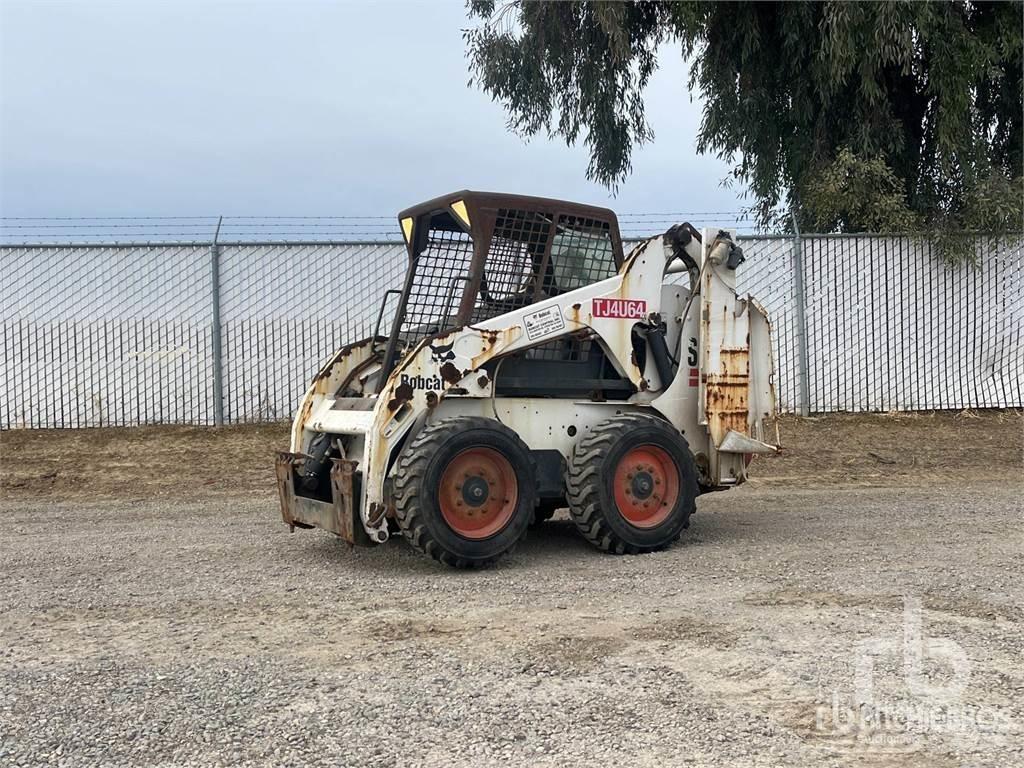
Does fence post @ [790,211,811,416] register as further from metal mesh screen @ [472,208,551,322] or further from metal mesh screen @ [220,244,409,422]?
metal mesh screen @ [472,208,551,322]

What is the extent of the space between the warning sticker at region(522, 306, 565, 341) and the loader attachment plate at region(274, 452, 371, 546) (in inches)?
59.0

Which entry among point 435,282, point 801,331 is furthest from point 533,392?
point 801,331

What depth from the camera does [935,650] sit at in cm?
473

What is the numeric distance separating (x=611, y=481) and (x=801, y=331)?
25.5 feet

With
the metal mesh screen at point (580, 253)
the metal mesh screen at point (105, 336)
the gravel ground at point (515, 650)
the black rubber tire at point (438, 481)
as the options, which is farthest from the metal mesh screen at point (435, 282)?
the metal mesh screen at point (105, 336)

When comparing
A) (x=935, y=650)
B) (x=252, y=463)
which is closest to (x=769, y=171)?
(x=252, y=463)

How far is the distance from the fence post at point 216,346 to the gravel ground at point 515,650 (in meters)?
5.04

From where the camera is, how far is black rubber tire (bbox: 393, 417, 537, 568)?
21.2ft

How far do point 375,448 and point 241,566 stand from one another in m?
1.35

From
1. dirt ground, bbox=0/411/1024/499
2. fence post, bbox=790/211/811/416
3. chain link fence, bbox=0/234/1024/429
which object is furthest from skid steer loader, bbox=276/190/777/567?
fence post, bbox=790/211/811/416

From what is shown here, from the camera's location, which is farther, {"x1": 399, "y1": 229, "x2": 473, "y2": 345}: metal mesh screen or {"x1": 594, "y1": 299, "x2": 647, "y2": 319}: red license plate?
{"x1": 399, "y1": 229, "x2": 473, "y2": 345}: metal mesh screen

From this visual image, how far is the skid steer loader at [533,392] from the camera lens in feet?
21.9

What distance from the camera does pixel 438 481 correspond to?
649 cm

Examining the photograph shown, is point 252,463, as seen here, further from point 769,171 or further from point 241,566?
point 769,171
